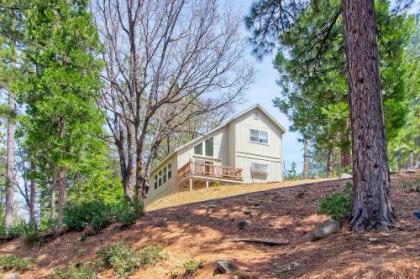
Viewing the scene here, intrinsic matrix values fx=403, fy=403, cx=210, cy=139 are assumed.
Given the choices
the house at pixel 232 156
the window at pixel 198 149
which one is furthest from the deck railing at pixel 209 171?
the window at pixel 198 149

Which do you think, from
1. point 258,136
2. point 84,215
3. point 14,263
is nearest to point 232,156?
point 258,136

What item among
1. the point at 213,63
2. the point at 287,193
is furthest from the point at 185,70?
the point at 287,193

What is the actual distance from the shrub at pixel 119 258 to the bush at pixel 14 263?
1531mm

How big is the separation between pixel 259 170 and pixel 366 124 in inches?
739

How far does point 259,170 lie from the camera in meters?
24.0

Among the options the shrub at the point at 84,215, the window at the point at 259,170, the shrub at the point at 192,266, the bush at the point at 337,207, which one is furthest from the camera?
the window at the point at 259,170

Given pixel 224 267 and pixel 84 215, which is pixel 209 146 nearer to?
pixel 84 215

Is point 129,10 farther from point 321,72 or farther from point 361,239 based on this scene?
point 361,239

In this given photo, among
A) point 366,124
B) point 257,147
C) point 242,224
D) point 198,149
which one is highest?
point 257,147

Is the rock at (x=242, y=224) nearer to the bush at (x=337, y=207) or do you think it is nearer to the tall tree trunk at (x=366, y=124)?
the bush at (x=337, y=207)

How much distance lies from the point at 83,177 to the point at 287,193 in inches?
521

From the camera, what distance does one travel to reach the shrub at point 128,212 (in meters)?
8.13

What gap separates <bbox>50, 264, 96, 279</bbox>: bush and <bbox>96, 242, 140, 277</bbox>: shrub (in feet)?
0.86

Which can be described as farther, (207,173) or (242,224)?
(207,173)
